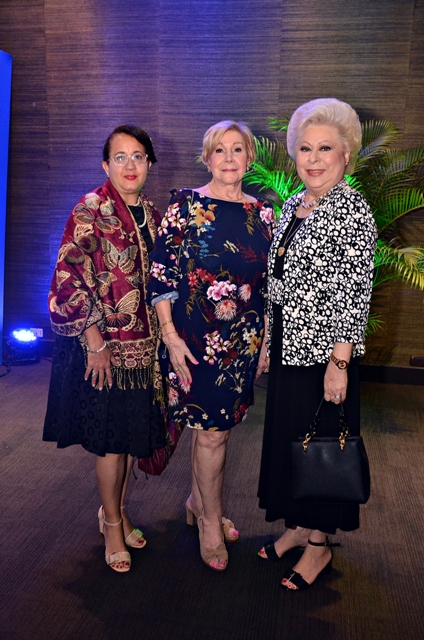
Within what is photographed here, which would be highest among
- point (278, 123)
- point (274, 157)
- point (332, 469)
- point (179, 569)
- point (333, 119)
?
point (278, 123)

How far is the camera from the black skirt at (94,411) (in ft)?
6.72

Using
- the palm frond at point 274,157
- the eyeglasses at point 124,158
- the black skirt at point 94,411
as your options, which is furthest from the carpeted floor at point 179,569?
the palm frond at point 274,157

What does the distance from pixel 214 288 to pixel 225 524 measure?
1.04 meters

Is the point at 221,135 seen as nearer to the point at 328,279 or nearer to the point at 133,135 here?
the point at 133,135

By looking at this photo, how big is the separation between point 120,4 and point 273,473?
12.5 ft

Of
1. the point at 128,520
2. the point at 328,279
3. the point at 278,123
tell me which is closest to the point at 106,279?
the point at 328,279

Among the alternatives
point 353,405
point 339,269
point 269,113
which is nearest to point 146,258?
point 339,269

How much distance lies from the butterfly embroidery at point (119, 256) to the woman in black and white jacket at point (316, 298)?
18.5 inches

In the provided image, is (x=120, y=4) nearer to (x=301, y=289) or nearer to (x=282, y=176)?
(x=282, y=176)

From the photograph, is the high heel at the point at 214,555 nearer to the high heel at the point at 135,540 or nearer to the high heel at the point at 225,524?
the high heel at the point at 225,524

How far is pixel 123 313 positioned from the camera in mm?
2020

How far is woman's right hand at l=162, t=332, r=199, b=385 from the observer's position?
6.62 feet

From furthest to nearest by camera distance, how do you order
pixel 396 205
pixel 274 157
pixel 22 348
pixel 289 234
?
pixel 22 348
pixel 274 157
pixel 396 205
pixel 289 234

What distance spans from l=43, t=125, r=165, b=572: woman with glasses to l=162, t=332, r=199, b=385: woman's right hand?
0.31ft
